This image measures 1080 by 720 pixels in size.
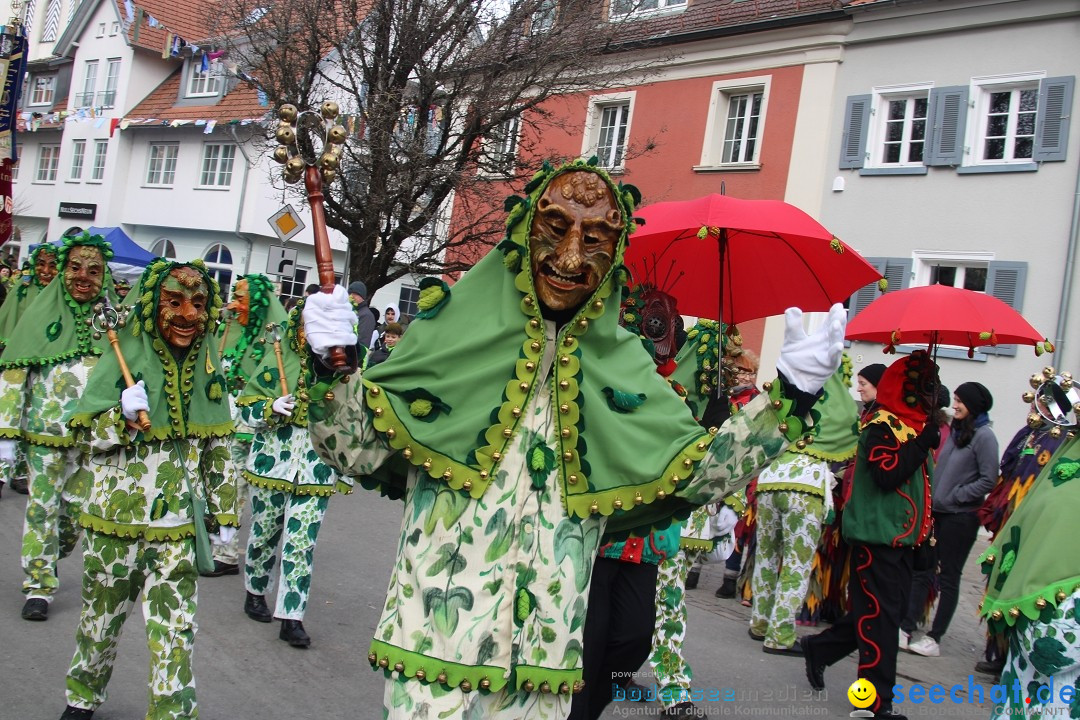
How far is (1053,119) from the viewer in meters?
14.1

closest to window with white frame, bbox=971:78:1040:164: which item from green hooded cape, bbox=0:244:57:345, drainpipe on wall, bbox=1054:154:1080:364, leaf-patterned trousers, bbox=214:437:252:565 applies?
drainpipe on wall, bbox=1054:154:1080:364

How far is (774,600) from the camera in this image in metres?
7.26

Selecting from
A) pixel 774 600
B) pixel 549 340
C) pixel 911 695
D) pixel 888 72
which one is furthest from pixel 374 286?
pixel 549 340

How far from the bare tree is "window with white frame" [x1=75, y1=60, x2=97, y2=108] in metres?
22.4

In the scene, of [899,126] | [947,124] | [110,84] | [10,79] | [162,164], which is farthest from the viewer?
[110,84]

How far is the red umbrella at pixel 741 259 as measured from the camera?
15.3ft

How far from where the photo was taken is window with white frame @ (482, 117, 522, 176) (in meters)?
16.6

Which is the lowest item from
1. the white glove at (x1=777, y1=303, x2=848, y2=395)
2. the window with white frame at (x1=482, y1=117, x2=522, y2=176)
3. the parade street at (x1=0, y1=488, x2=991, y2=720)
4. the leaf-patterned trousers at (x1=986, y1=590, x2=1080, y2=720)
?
the parade street at (x1=0, y1=488, x2=991, y2=720)

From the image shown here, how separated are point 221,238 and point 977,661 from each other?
27.4 metres

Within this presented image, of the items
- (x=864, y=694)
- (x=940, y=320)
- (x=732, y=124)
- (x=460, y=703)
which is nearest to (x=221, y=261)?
(x=732, y=124)

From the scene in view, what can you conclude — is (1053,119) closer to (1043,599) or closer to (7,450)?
(1043,599)

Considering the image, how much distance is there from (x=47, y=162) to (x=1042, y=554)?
4066cm

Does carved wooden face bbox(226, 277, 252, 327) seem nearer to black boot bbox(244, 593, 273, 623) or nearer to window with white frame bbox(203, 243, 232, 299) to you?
black boot bbox(244, 593, 273, 623)

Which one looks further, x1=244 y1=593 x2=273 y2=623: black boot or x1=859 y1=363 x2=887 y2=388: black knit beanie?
x1=859 y1=363 x2=887 y2=388: black knit beanie
